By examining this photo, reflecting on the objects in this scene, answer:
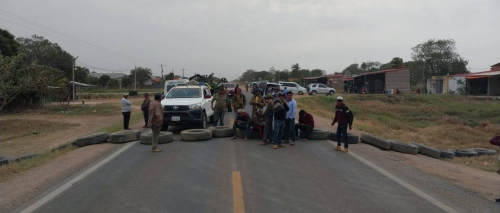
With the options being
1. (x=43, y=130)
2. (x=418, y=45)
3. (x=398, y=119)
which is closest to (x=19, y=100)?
(x=43, y=130)

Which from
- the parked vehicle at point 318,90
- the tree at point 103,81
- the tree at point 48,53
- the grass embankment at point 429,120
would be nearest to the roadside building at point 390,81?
the grass embankment at point 429,120

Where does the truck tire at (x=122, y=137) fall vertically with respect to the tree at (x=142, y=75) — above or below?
below

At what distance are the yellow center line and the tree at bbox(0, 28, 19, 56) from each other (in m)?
32.1

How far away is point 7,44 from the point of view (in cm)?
3158

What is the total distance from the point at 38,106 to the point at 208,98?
26.9 m

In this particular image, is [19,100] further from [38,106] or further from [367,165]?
[367,165]

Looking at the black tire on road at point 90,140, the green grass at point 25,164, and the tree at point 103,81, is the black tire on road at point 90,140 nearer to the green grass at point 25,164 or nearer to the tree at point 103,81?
the green grass at point 25,164

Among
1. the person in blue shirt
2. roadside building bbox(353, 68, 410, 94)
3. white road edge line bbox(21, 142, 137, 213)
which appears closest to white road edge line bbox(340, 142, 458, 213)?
the person in blue shirt

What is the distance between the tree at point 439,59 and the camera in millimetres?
76875

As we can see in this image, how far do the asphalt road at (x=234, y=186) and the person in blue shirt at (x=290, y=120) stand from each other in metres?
1.74

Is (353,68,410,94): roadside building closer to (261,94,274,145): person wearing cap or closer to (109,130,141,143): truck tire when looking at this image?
(261,94,274,145): person wearing cap

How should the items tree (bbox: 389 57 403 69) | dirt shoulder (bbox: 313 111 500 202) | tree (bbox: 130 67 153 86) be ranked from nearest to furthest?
dirt shoulder (bbox: 313 111 500 202) → tree (bbox: 389 57 403 69) → tree (bbox: 130 67 153 86)

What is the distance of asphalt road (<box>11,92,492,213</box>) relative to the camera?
5.58m

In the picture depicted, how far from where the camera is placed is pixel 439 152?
40.1ft
